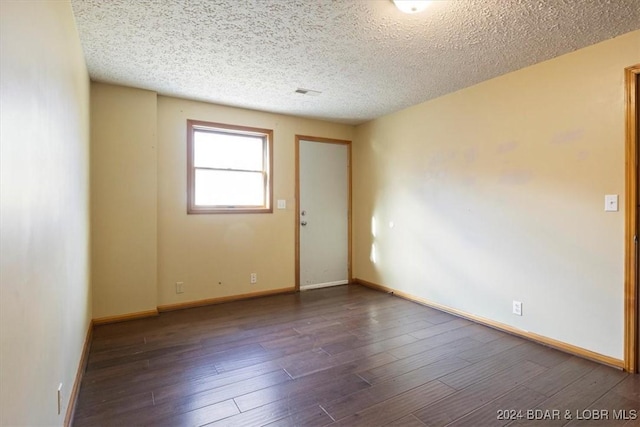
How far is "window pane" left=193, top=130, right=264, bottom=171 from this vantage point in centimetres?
399

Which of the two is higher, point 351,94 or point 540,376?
point 351,94

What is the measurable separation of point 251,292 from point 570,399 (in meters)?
3.33

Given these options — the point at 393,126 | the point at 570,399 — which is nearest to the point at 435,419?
the point at 570,399

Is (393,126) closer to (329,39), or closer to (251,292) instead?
(329,39)

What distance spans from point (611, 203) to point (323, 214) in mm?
3234

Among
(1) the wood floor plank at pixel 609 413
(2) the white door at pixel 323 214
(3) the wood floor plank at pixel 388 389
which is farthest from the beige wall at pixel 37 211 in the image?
(2) the white door at pixel 323 214

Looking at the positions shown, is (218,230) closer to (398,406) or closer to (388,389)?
(388,389)

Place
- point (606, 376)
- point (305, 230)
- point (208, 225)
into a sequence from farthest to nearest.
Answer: point (305, 230), point (208, 225), point (606, 376)

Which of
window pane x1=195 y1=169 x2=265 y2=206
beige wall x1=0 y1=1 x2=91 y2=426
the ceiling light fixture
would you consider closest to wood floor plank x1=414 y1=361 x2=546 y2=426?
beige wall x1=0 y1=1 x2=91 y2=426

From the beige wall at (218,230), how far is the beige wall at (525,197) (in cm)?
148

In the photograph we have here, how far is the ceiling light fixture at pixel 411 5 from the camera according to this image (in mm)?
1929

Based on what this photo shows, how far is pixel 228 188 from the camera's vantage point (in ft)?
13.6

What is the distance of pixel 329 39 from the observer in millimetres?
2395

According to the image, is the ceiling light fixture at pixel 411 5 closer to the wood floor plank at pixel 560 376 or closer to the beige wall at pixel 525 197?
the beige wall at pixel 525 197
